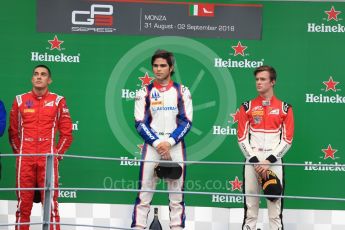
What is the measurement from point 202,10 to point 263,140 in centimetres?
145

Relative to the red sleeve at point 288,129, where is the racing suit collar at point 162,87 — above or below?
above

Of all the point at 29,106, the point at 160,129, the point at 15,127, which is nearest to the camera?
the point at 160,129

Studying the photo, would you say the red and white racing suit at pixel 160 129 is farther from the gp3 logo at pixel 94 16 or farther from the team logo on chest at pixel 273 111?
the gp3 logo at pixel 94 16

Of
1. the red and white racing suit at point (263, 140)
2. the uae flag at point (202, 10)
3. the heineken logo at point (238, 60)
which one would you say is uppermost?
the uae flag at point (202, 10)

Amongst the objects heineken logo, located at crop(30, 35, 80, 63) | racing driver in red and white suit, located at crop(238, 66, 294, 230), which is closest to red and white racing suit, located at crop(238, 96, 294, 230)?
racing driver in red and white suit, located at crop(238, 66, 294, 230)

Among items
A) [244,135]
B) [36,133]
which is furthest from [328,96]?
[36,133]

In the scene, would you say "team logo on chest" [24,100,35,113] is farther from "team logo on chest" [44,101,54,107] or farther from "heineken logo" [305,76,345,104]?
"heineken logo" [305,76,345,104]

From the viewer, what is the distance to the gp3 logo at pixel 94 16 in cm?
780

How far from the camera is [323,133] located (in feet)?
25.6

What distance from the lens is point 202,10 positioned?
7.79 meters

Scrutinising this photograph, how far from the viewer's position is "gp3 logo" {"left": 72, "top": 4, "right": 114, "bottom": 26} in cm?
780

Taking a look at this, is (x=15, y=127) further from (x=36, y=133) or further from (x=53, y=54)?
(x=53, y=54)

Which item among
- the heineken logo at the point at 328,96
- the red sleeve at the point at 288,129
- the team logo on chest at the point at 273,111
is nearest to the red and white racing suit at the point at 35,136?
the team logo on chest at the point at 273,111

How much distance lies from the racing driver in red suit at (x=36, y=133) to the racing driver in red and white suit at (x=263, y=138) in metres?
1.44
